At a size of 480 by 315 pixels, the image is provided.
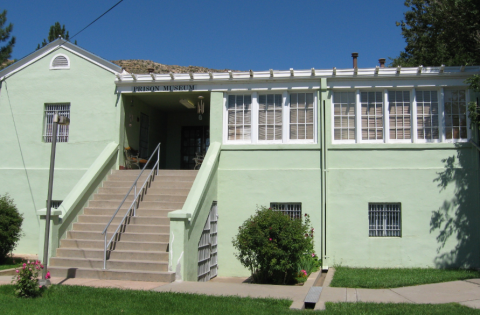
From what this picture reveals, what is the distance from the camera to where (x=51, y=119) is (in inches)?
569

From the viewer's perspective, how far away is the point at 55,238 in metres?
10.6

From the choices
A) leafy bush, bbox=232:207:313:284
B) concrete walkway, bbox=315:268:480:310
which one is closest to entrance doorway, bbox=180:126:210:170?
leafy bush, bbox=232:207:313:284

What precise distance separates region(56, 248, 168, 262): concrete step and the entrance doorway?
23.3ft

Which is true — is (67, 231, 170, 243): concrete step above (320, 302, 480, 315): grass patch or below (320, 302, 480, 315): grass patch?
above

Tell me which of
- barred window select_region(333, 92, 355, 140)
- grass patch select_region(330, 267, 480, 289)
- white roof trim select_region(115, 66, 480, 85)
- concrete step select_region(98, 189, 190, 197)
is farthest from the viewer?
barred window select_region(333, 92, 355, 140)

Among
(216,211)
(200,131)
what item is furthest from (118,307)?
(200,131)

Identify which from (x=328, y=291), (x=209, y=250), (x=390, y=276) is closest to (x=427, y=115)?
(x=390, y=276)

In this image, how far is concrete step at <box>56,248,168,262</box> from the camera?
995cm

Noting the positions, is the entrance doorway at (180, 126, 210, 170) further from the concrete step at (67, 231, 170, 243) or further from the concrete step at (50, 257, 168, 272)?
the concrete step at (50, 257, 168, 272)

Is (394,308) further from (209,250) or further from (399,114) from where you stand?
(399,114)

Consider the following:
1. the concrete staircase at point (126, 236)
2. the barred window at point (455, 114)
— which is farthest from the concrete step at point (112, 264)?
the barred window at point (455, 114)

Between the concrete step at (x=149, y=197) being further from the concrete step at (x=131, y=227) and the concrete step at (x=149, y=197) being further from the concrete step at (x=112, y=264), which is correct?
the concrete step at (x=112, y=264)

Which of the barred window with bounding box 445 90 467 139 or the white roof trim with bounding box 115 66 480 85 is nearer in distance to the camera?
the white roof trim with bounding box 115 66 480 85

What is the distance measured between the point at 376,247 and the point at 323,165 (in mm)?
2656
